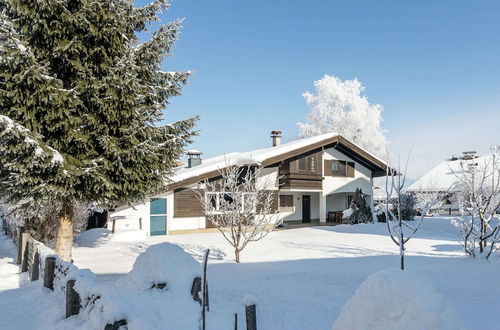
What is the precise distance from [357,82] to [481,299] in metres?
39.6

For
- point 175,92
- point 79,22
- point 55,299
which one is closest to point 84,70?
point 79,22

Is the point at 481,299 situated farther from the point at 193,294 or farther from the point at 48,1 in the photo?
the point at 48,1

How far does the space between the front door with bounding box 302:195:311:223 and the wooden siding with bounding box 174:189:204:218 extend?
30.5 ft

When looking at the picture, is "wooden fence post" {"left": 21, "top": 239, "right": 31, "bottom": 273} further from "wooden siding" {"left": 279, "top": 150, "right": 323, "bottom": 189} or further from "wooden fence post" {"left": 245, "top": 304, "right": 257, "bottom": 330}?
"wooden siding" {"left": 279, "top": 150, "right": 323, "bottom": 189}

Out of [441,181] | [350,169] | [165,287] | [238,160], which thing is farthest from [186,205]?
[441,181]

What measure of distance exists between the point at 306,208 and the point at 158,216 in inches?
477

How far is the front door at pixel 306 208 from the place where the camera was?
26.0 meters

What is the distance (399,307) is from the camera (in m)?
2.05

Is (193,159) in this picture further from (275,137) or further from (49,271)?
(49,271)

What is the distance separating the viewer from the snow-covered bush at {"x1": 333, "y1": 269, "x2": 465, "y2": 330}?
1.96 m

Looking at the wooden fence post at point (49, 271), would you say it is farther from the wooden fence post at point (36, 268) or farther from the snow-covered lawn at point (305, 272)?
the wooden fence post at point (36, 268)

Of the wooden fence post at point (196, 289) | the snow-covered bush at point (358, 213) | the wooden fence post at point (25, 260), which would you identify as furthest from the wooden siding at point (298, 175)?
the wooden fence post at point (196, 289)

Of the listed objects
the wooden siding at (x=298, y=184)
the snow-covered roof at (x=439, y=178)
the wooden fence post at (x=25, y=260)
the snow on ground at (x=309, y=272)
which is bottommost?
the snow on ground at (x=309, y=272)

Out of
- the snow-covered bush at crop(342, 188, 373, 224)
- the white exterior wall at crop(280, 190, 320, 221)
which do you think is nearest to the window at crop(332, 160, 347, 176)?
the white exterior wall at crop(280, 190, 320, 221)
